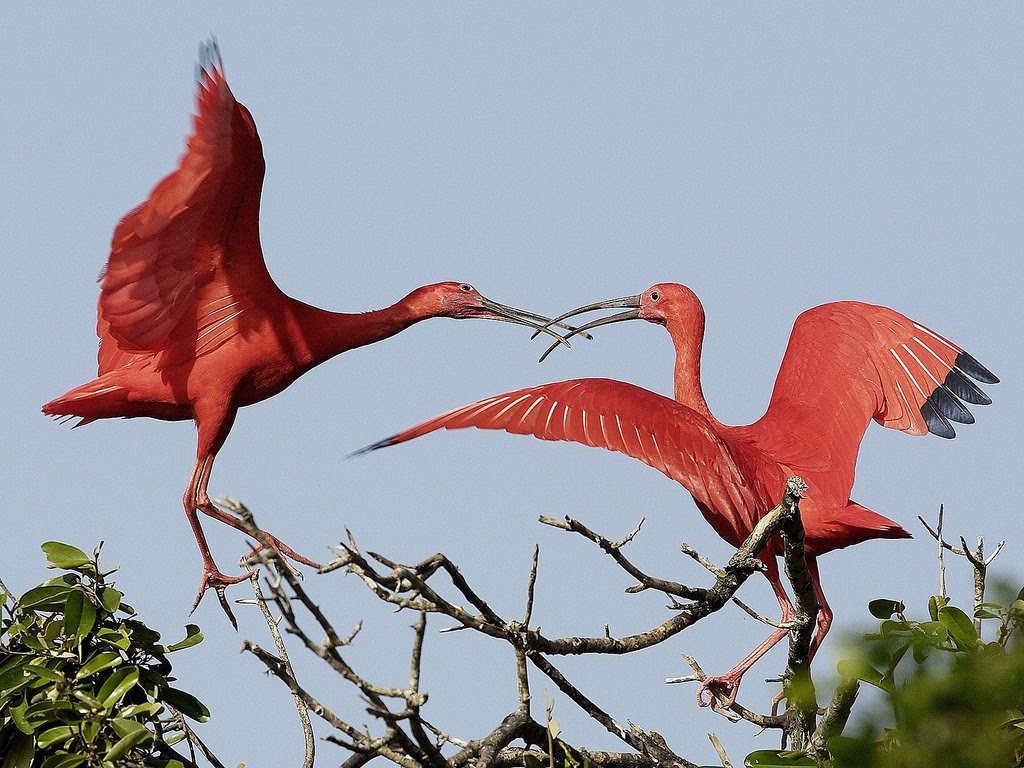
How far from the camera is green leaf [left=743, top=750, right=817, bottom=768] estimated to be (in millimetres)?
2822

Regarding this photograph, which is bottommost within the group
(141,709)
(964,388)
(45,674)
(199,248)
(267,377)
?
(141,709)

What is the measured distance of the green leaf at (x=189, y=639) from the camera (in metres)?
3.70

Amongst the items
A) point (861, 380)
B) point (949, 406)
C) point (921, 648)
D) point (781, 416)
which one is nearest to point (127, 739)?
point (921, 648)

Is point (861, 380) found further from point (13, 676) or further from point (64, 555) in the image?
point (13, 676)

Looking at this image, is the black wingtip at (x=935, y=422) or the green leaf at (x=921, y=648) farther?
the black wingtip at (x=935, y=422)

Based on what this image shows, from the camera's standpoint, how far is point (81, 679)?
140 inches

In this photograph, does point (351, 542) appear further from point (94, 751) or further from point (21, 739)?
point (21, 739)

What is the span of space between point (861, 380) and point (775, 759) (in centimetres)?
277

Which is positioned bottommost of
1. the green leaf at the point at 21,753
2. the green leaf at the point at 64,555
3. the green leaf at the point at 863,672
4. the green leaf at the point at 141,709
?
the green leaf at the point at 863,672

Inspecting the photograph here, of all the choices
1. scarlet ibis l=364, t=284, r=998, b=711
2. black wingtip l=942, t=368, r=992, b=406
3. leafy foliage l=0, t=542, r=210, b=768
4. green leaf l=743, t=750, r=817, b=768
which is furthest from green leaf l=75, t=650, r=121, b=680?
black wingtip l=942, t=368, r=992, b=406

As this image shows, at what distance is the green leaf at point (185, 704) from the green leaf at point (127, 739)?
27cm

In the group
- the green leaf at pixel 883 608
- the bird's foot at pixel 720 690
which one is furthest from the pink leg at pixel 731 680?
the green leaf at pixel 883 608

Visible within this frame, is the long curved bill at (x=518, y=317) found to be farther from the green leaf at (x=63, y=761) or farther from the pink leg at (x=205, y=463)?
the green leaf at (x=63, y=761)

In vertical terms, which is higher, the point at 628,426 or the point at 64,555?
the point at 628,426
